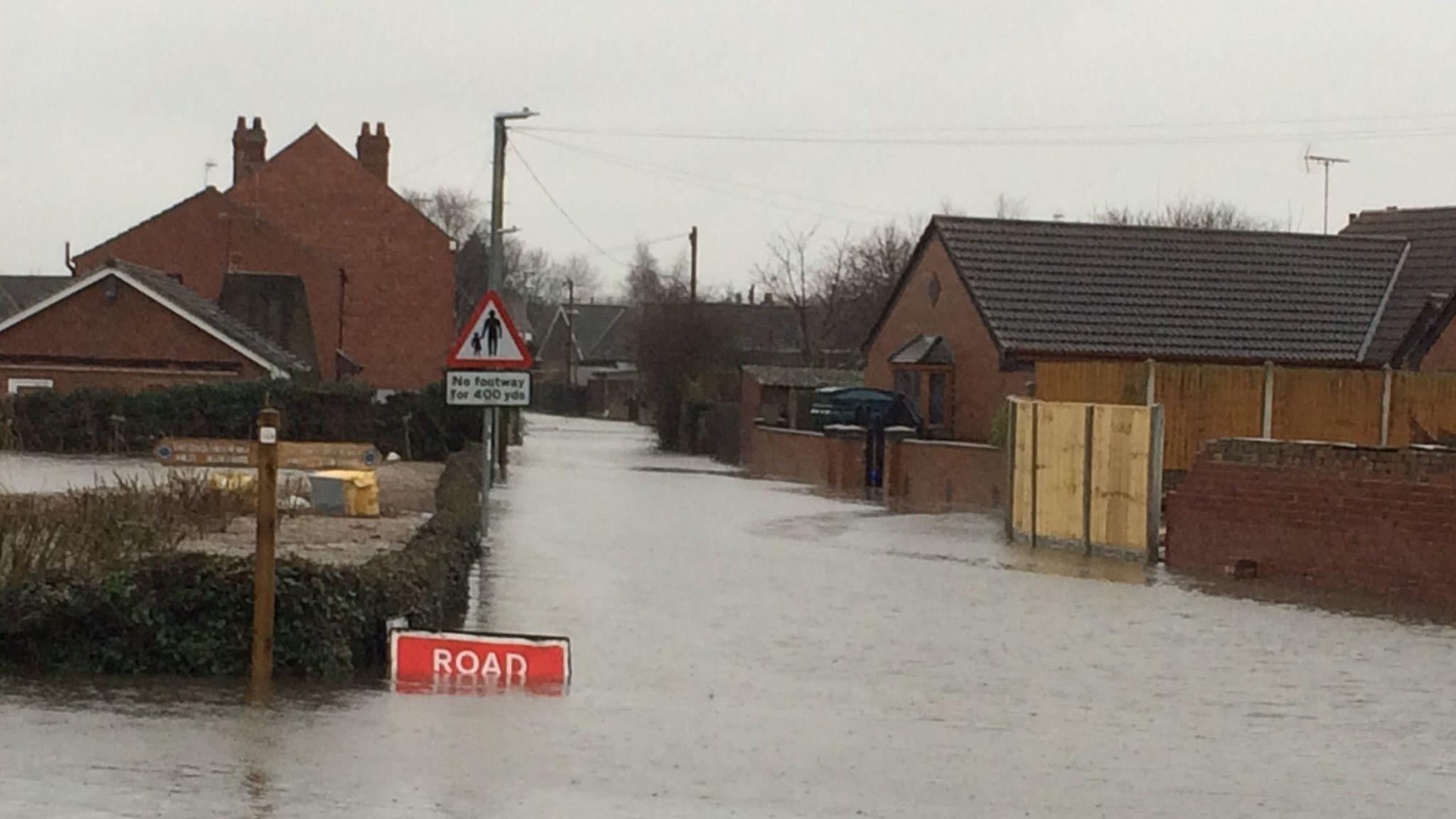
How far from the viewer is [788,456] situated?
54.1 meters

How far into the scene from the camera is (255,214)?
2699 inches

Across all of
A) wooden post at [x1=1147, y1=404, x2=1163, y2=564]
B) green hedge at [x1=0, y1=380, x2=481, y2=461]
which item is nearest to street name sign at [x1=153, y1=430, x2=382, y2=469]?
wooden post at [x1=1147, y1=404, x2=1163, y2=564]

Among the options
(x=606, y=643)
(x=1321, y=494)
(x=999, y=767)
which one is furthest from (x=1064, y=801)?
(x=1321, y=494)

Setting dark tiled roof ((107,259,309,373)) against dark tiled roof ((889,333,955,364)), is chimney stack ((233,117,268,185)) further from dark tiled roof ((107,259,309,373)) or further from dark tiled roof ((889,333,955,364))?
dark tiled roof ((889,333,955,364))

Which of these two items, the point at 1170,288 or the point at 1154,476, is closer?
the point at 1154,476

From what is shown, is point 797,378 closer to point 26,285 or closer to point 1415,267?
point 1415,267

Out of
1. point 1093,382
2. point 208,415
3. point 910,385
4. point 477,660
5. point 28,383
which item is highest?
point 910,385

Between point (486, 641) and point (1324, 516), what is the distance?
35.4 feet

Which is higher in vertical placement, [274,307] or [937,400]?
[274,307]

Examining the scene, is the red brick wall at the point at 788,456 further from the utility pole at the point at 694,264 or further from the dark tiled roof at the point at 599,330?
the dark tiled roof at the point at 599,330

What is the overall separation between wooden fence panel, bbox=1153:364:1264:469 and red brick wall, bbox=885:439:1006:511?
19.0ft

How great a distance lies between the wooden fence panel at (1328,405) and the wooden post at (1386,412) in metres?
0.06

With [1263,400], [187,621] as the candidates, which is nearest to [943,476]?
[1263,400]

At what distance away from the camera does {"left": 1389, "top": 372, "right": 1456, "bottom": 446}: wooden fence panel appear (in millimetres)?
30172
